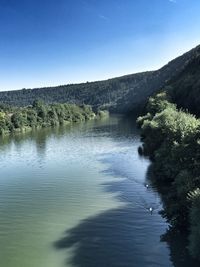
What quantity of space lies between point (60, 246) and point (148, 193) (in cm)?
1401

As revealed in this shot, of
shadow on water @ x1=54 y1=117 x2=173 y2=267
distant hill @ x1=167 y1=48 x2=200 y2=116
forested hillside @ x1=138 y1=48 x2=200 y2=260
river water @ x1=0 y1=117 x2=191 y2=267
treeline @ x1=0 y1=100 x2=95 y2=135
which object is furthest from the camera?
treeline @ x1=0 y1=100 x2=95 y2=135

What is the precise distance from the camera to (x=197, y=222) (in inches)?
869

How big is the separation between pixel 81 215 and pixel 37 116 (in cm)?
11560

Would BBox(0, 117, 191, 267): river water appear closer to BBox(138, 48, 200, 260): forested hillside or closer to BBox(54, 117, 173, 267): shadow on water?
BBox(54, 117, 173, 267): shadow on water

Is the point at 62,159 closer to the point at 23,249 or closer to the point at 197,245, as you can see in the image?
the point at 23,249

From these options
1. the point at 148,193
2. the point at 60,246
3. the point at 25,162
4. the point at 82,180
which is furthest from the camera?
the point at 25,162

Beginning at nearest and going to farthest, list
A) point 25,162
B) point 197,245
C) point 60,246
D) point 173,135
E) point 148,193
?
1. point 197,245
2. point 60,246
3. point 148,193
4. point 173,135
5. point 25,162

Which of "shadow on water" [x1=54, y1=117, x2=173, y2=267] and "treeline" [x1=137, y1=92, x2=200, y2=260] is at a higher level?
"treeline" [x1=137, y1=92, x2=200, y2=260]

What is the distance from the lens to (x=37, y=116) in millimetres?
147375

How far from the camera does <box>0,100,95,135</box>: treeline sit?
422 ft

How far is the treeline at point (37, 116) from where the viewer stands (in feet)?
422

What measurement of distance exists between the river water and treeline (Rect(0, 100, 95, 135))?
67.7 m

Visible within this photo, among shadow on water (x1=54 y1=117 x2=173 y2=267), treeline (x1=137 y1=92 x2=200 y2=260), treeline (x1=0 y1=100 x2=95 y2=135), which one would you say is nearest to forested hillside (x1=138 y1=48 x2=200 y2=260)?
treeline (x1=137 y1=92 x2=200 y2=260)

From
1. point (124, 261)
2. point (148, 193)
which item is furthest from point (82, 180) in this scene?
point (124, 261)
